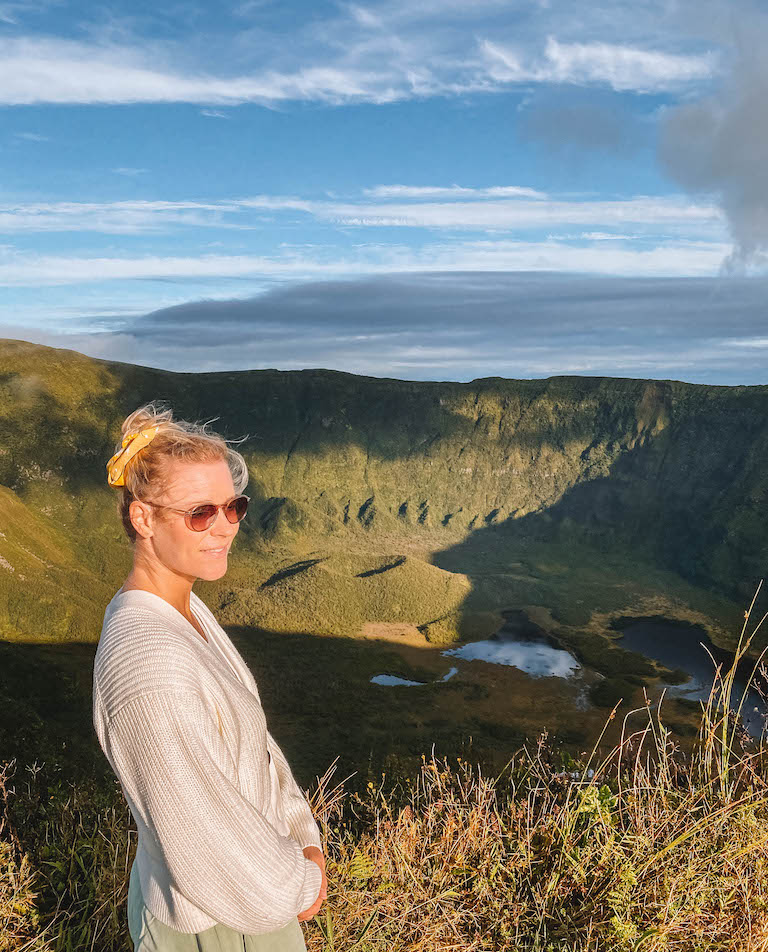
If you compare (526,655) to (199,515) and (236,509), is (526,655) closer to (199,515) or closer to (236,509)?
(236,509)

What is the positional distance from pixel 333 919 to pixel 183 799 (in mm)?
1875

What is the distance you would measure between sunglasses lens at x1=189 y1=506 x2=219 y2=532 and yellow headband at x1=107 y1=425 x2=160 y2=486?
22 cm

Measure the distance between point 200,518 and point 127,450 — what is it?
27cm

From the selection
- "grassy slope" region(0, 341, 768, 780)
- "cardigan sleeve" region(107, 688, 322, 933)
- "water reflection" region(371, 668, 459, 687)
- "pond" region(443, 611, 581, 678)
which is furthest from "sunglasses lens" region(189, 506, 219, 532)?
"pond" region(443, 611, 581, 678)

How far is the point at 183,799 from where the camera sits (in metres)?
1.74

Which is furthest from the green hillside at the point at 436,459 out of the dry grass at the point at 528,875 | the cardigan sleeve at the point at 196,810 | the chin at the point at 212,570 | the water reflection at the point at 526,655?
the cardigan sleeve at the point at 196,810

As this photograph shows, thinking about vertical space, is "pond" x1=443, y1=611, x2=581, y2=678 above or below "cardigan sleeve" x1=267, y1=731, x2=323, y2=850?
below

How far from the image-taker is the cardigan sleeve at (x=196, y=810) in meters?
1.74

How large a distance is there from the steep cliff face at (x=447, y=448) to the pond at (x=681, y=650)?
15.8m

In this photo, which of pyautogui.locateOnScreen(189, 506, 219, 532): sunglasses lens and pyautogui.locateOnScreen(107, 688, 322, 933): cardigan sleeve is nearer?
pyautogui.locateOnScreen(107, 688, 322, 933): cardigan sleeve

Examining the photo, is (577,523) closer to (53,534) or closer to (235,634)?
(235,634)

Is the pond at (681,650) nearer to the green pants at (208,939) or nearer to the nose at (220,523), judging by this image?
the green pants at (208,939)

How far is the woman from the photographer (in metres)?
1.75

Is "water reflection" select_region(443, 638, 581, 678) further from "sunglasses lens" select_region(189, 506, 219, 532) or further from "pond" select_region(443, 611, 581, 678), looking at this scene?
"sunglasses lens" select_region(189, 506, 219, 532)
